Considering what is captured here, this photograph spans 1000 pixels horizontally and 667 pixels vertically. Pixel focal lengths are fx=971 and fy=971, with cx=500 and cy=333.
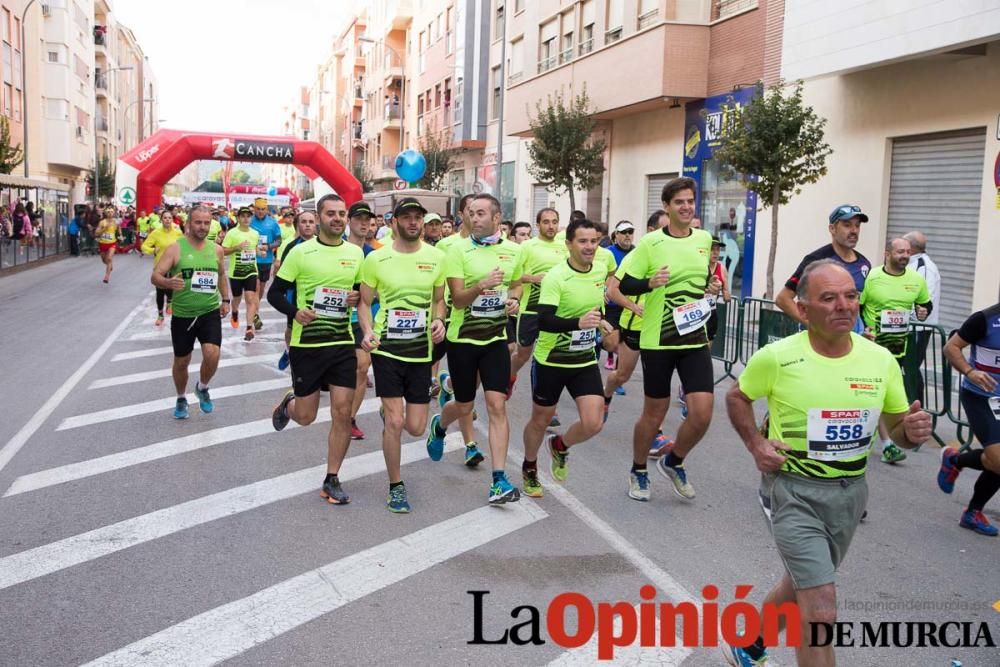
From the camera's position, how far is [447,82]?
4750 centimetres

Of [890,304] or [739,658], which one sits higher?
[890,304]

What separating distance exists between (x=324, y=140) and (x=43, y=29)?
55697mm

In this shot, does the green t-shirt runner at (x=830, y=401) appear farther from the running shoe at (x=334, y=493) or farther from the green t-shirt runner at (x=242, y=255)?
the green t-shirt runner at (x=242, y=255)

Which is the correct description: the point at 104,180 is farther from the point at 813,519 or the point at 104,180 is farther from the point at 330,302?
the point at 813,519

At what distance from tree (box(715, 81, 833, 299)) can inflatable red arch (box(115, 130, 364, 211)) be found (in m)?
13.8

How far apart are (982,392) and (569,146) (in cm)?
2029

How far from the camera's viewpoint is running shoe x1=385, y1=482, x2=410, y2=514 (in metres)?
6.14

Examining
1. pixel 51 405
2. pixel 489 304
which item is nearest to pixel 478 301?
pixel 489 304

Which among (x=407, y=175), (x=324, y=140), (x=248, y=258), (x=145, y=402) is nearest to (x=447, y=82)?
(x=407, y=175)

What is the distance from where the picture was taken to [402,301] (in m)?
6.27

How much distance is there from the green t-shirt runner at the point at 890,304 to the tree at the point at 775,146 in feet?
28.1

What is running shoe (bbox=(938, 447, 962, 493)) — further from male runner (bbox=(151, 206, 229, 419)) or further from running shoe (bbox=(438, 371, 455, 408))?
male runner (bbox=(151, 206, 229, 419))

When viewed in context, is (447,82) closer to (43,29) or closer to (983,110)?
(43,29)

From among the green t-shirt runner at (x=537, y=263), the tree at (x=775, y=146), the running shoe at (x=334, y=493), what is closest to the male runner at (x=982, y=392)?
the green t-shirt runner at (x=537, y=263)
